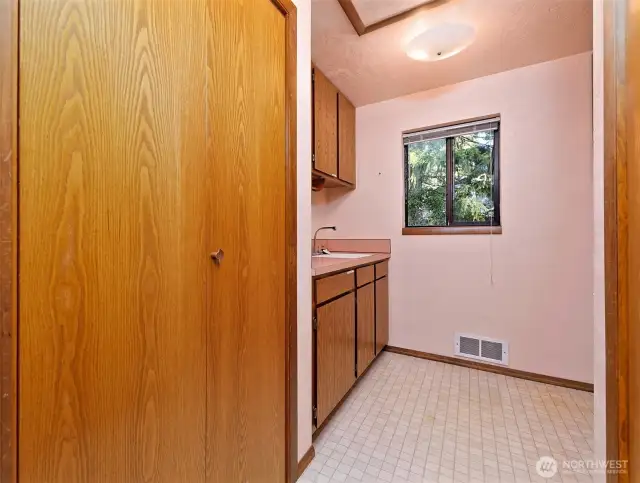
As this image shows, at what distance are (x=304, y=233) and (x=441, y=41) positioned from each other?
4.87 feet

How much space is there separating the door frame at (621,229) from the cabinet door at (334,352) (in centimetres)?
111

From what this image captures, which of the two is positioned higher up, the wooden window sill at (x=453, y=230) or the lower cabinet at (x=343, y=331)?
the wooden window sill at (x=453, y=230)

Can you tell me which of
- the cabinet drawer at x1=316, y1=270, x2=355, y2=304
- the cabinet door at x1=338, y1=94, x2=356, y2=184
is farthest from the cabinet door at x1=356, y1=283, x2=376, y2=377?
the cabinet door at x1=338, y1=94, x2=356, y2=184

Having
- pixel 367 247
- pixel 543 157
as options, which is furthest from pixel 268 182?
pixel 543 157

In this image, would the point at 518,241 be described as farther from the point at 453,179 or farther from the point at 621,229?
the point at 621,229

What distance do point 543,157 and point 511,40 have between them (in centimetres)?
85

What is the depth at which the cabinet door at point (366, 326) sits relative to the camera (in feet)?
6.57

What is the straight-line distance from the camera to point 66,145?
1.83ft

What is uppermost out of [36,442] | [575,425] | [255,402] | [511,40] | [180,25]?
[511,40]

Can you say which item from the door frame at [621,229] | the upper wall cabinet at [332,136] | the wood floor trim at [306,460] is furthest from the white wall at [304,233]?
the door frame at [621,229]

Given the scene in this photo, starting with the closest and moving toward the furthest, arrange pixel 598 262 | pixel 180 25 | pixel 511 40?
pixel 180 25
pixel 598 262
pixel 511 40

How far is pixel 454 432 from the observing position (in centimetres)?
155

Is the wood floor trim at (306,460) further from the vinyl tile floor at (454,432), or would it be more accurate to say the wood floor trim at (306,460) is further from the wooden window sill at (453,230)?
the wooden window sill at (453,230)

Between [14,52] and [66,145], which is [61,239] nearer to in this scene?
[66,145]
